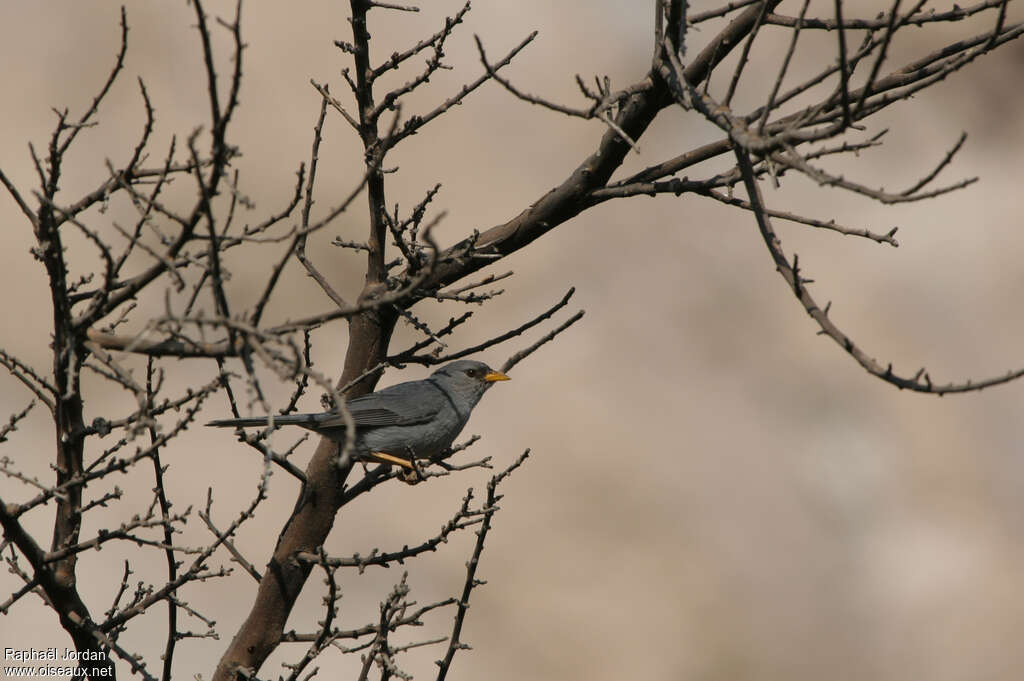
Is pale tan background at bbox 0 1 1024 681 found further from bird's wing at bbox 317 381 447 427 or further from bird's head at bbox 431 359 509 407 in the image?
bird's wing at bbox 317 381 447 427

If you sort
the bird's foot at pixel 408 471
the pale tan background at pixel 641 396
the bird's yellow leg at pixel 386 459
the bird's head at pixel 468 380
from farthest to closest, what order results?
the pale tan background at pixel 641 396 → the bird's head at pixel 468 380 → the bird's yellow leg at pixel 386 459 → the bird's foot at pixel 408 471

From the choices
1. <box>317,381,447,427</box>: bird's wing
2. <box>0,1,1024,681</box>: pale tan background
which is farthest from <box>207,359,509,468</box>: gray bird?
<box>0,1,1024,681</box>: pale tan background

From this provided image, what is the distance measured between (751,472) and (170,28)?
10200 millimetres

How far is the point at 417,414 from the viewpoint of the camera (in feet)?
24.3

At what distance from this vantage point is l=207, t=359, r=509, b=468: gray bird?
23.5 feet

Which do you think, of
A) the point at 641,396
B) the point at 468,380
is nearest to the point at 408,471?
the point at 468,380

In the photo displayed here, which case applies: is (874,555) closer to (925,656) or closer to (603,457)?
(925,656)

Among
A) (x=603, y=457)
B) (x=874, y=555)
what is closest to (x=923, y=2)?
(x=603, y=457)

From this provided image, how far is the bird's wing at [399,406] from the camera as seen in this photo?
7.23 metres

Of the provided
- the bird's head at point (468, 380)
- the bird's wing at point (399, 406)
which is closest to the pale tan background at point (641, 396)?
the bird's head at point (468, 380)

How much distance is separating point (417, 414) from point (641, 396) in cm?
682

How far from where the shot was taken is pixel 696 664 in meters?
12.1

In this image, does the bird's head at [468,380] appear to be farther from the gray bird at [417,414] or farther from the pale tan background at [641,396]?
the pale tan background at [641,396]

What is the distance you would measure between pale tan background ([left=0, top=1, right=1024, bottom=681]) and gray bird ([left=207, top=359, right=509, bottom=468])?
4.65 m
